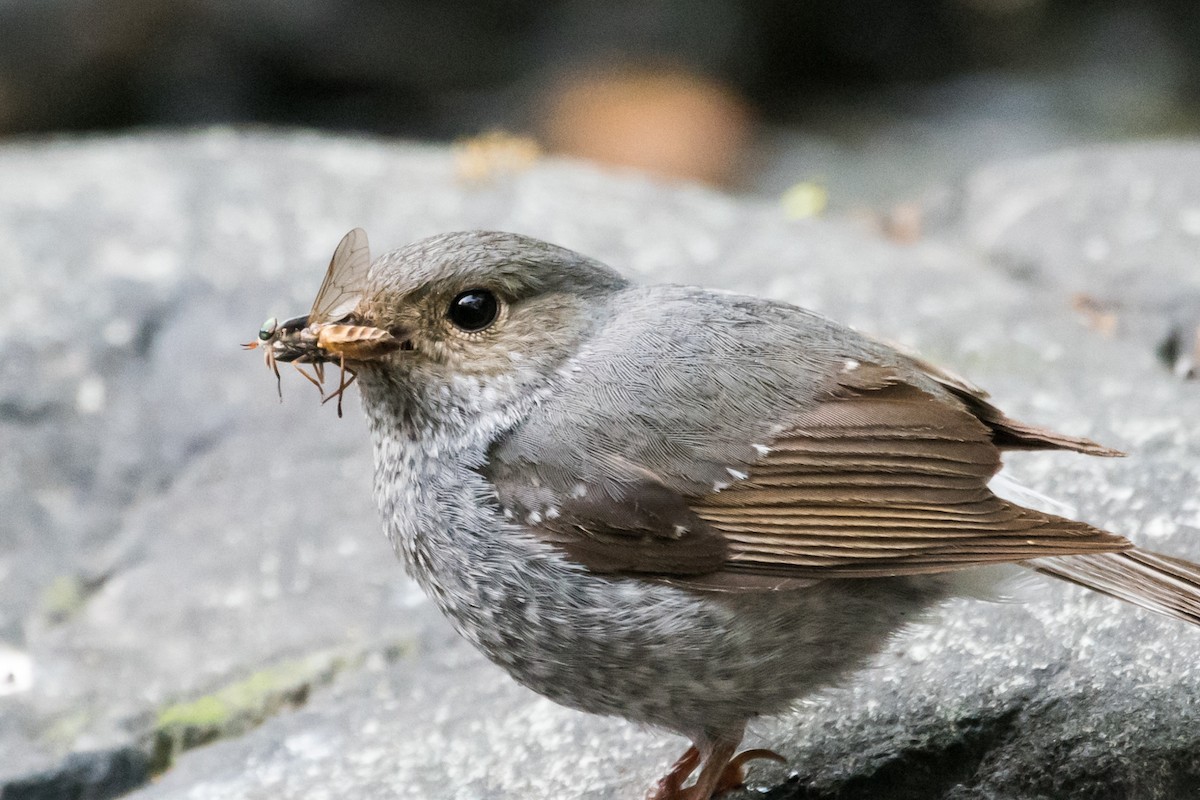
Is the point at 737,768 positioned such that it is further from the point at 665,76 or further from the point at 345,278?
the point at 665,76

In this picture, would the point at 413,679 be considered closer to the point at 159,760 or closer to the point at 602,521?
the point at 159,760

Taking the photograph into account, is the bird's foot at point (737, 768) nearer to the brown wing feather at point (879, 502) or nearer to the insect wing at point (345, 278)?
the brown wing feather at point (879, 502)

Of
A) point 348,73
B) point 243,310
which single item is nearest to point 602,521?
point 243,310

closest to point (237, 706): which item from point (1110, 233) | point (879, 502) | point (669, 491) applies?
point (669, 491)

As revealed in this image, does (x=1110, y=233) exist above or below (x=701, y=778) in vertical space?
above

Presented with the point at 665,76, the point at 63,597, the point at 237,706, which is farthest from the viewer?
the point at 665,76

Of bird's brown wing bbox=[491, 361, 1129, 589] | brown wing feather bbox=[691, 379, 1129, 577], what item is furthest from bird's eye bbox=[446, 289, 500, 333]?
brown wing feather bbox=[691, 379, 1129, 577]

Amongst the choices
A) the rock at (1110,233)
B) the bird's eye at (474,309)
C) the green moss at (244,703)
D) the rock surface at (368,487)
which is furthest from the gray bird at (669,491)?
the rock at (1110,233)
